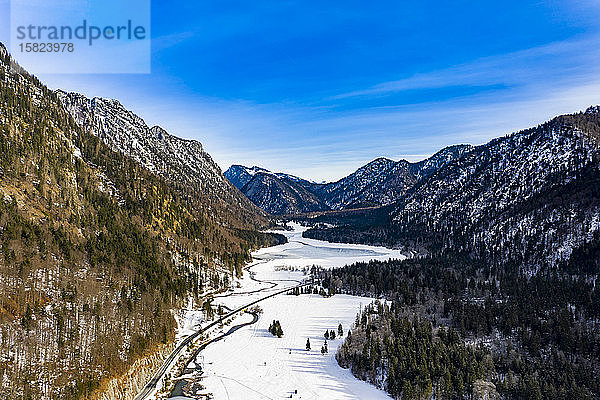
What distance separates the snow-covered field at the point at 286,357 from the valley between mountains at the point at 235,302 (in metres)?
0.37

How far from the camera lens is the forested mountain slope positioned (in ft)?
166

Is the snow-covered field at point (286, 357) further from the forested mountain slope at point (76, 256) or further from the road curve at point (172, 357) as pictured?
the forested mountain slope at point (76, 256)

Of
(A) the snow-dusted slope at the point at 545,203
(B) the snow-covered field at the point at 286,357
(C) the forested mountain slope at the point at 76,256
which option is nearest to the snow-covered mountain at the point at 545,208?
(A) the snow-dusted slope at the point at 545,203

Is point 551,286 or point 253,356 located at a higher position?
point 551,286

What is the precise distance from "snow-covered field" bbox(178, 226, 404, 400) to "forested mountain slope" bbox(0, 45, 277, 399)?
43.3 feet

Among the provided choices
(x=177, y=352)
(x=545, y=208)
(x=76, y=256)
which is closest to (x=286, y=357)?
(x=177, y=352)

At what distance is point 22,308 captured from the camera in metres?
55.3

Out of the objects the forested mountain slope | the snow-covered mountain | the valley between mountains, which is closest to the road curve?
the valley between mountains

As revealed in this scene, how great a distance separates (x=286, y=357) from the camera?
214 feet

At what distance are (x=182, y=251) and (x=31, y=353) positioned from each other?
79.6 metres

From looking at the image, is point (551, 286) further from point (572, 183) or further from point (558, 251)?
point (572, 183)

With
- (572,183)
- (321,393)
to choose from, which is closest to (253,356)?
(321,393)

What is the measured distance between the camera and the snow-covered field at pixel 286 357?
52969 mm

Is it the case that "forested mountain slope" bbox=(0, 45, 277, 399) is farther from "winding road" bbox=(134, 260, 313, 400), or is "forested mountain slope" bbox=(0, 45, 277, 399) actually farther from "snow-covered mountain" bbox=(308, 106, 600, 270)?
"snow-covered mountain" bbox=(308, 106, 600, 270)
